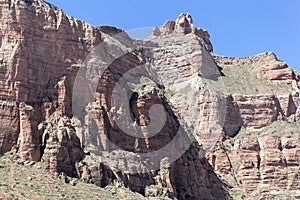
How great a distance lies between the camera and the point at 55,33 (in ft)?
313

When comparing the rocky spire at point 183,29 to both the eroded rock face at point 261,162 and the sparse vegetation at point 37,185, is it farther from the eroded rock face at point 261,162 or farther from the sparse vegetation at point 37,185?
the sparse vegetation at point 37,185

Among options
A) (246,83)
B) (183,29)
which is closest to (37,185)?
(246,83)

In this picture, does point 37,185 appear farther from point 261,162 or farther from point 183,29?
point 183,29

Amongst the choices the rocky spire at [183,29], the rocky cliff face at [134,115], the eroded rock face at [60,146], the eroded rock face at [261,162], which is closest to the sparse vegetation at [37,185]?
the eroded rock face at [60,146]

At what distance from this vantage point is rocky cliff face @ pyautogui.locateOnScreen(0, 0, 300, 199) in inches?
3428

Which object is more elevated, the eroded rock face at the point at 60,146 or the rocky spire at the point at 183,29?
the rocky spire at the point at 183,29

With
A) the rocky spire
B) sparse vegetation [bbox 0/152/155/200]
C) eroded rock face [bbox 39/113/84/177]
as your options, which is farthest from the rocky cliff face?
the rocky spire

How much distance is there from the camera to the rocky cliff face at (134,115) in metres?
87.1

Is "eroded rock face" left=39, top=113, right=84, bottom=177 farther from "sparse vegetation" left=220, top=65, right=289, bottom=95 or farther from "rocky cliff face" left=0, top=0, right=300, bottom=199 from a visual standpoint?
"sparse vegetation" left=220, top=65, right=289, bottom=95

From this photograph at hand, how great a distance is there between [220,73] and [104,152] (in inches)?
2742

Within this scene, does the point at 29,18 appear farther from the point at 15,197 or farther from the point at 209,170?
the point at 209,170

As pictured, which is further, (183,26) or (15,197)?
(183,26)

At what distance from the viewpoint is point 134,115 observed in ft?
335

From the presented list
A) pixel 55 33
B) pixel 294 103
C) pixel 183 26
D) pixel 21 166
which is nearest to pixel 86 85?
pixel 55 33
